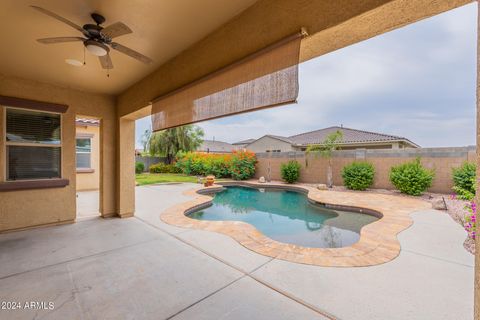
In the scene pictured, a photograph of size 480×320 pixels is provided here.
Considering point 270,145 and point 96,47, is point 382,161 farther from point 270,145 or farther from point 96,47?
point 270,145

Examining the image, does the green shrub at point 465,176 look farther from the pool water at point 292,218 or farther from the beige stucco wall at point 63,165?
the beige stucco wall at point 63,165

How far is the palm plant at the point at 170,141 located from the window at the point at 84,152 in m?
9.66

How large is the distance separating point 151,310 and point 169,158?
19929 millimetres

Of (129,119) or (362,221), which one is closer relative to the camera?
(129,119)

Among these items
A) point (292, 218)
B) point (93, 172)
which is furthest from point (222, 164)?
point (292, 218)

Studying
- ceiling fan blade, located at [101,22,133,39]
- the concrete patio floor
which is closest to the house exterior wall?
the concrete patio floor

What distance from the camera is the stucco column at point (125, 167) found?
556 centimetres

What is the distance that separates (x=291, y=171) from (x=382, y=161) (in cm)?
461

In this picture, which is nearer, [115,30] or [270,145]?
[115,30]

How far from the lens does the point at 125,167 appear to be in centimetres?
562

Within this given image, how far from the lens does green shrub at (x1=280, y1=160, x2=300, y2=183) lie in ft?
42.3

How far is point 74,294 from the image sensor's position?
8.05 feet

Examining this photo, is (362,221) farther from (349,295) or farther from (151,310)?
(151,310)

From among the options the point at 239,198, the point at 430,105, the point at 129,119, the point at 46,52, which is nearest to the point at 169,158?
the point at 239,198
